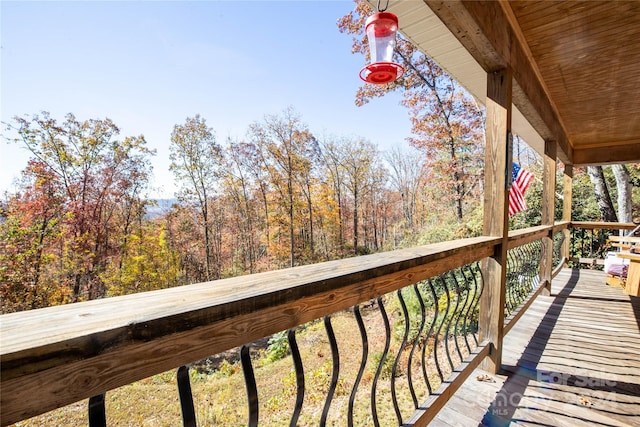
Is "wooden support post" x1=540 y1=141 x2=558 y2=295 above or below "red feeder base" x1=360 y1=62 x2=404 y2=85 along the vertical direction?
below

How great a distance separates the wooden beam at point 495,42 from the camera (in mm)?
1462

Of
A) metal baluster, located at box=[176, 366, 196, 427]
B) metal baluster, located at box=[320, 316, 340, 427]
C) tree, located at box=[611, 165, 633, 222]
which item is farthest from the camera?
tree, located at box=[611, 165, 633, 222]

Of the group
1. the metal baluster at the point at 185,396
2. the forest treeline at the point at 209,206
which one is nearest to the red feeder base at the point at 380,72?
the metal baluster at the point at 185,396

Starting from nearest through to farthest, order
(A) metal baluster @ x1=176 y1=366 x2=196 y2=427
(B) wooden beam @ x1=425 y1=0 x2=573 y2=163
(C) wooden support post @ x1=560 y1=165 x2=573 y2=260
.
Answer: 1. (A) metal baluster @ x1=176 y1=366 x2=196 y2=427
2. (B) wooden beam @ x1=425 y1=0 x2=573 y2=163
3. (C) wooden support post @ x1=560 y1=165 x2=573 y2=260

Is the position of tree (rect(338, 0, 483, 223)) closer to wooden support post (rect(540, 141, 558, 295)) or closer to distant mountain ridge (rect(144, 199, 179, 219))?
wooden support post (rect(540, 141, 558, 295))

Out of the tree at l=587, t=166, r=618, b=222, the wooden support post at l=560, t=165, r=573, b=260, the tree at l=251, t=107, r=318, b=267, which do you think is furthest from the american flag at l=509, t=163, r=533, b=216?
the tree at l=251, t=107, r=318, b=267

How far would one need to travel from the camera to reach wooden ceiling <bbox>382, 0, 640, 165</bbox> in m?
1.67

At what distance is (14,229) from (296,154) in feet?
39.6

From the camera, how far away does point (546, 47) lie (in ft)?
7.68

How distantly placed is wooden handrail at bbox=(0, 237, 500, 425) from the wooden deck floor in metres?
1.46

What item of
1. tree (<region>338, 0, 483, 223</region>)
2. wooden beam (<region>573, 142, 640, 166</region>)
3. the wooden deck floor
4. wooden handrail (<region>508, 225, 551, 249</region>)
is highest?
tree (<region>338, 0, 483, 223</region>)

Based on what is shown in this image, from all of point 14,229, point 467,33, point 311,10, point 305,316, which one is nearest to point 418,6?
point 467,33

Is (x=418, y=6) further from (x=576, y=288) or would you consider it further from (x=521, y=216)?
(x=521, y=216)

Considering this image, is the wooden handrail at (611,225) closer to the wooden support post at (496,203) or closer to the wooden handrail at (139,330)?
the wooden support post at (496,203)
